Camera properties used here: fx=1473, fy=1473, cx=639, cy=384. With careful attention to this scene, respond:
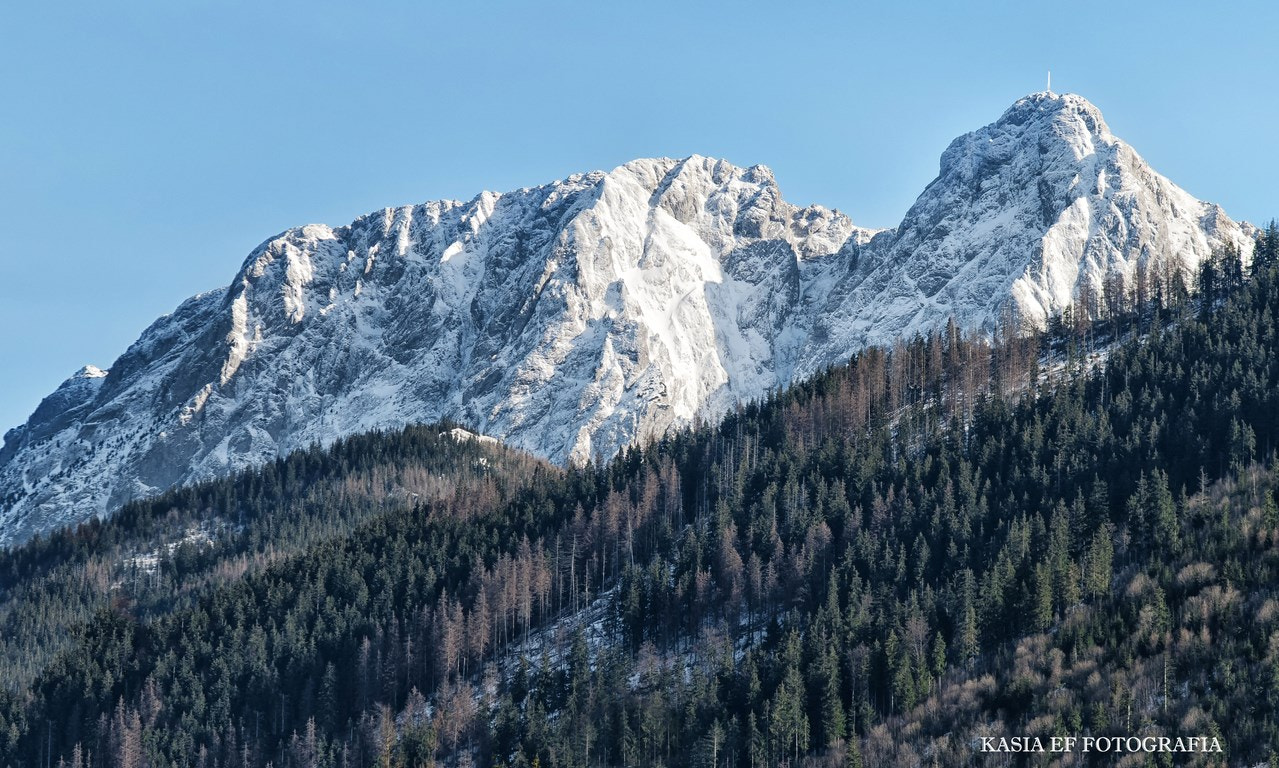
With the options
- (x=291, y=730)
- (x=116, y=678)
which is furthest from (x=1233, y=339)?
(x=116, y=678)

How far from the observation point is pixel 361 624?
17825 centimetres

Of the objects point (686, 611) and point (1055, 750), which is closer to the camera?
point (1055, 750)

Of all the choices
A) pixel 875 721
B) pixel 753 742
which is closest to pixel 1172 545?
pixel 875 721

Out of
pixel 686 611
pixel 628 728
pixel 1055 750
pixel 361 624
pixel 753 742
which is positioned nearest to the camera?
pixel 1055 750

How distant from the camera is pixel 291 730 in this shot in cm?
16312

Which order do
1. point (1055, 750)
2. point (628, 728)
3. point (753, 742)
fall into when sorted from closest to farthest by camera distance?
point (1055, 750) → point (753, 742) → point (628, 728)

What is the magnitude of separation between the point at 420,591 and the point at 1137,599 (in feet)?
300

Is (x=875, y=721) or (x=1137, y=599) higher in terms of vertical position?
(x=1137, y=599)

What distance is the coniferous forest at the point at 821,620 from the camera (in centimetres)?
12000

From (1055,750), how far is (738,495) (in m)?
78.6

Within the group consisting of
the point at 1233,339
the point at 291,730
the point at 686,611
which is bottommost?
the point at 291,730

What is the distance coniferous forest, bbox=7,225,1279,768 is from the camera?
120 meters

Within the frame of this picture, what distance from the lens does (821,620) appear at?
141250 millimetres

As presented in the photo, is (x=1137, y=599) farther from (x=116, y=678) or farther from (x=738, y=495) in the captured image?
(x=116, y=678)
